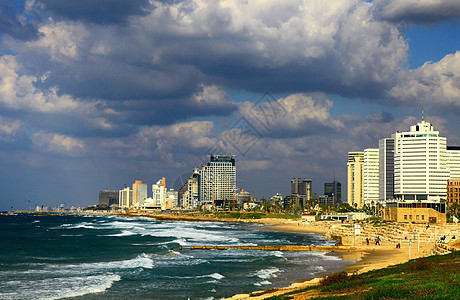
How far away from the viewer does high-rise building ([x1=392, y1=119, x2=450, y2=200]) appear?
179 metres

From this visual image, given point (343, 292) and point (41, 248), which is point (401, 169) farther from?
point (343, 292)

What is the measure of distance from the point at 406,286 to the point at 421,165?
16730 centimetres

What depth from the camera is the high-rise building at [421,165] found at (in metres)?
179

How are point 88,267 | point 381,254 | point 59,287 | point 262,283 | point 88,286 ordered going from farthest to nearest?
point 381,254, point 88,267, point 262,283, point 88,286, point 59,287

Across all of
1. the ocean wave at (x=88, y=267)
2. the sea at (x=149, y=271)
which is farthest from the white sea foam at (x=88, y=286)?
the ocean wave at (x=88, y=267)

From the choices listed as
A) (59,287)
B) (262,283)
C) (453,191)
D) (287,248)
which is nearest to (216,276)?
(262,283)

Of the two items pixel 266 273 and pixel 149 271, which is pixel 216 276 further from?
pixel 149 271

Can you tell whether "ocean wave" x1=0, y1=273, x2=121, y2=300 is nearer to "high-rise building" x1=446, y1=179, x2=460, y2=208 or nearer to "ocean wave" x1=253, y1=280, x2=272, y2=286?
"ocean wave" x1=253, y1=280, x2=272, y2=286

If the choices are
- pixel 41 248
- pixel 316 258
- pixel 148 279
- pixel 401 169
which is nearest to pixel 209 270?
pixel 148 279

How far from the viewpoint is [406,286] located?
26328 millimetres

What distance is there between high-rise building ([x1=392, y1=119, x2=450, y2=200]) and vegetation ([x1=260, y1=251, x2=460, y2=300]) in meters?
153

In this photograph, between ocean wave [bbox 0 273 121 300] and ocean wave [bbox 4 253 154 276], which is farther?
ocean wave [bbox 4 253 154 276]

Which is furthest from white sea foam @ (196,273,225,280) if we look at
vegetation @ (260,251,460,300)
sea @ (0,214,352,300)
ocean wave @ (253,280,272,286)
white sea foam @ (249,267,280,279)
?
vegetation @ (260,251,460,300)

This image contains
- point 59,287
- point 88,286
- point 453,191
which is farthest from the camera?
point 453,191
